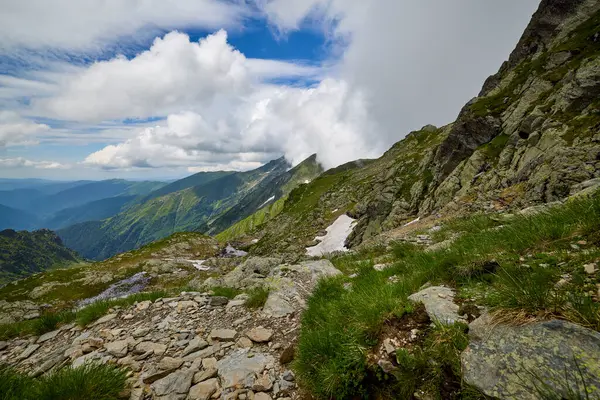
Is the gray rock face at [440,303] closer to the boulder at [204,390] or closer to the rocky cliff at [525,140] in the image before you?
the boulder at [204,390]

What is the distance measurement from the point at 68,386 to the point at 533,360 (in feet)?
22.8

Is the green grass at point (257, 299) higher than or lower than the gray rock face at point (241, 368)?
higher

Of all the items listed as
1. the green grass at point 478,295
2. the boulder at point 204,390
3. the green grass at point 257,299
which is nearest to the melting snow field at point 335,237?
the green grass at point 257,299

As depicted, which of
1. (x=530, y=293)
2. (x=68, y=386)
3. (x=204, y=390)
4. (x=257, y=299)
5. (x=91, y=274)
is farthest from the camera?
(x=91, y=274)

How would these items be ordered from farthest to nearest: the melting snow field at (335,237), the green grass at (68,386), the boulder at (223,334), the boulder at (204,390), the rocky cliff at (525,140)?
1. the melting snow field at (335,237)
2. the rocky cliff at (525,140)
3. the boulder at (223,334)
4. the boulder at (204,390)
5. the green grass at (68,386)

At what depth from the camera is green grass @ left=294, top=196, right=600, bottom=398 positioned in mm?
3607

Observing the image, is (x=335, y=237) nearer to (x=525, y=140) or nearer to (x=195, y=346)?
(x=525, y=140)

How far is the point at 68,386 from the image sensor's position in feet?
15.1

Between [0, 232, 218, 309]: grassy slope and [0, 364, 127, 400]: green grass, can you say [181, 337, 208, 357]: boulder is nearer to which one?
[0, 364, 127, 400]: green grass

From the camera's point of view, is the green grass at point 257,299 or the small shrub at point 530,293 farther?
the green grass at point 257,299

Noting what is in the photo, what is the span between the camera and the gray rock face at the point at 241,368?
18.5 ft

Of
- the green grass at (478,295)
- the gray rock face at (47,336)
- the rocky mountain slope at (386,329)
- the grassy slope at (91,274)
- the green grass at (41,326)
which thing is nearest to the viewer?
the rocky mountain slope at (386,329)

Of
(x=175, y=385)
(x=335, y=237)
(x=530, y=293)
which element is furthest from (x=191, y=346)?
(x=335, y=237)

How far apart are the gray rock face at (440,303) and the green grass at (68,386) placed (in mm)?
5980
